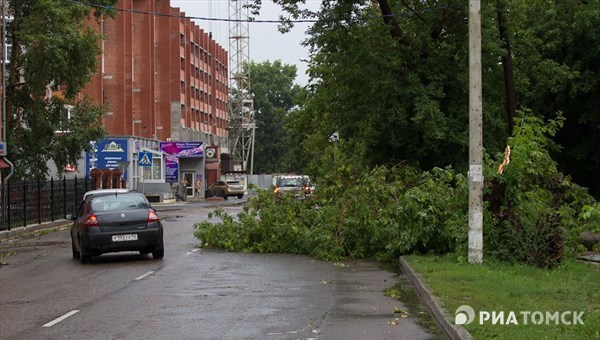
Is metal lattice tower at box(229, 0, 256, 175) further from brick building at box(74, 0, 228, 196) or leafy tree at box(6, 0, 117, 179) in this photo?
leafy tree at box(6, 0, 117, 179)

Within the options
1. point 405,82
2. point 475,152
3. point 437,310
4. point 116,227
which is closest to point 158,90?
point 405,82

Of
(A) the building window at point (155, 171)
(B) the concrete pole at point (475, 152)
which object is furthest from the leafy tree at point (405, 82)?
(A) the building window at point (155, 171)

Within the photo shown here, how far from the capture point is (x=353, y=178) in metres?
21.7

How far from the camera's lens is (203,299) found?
1255 cm

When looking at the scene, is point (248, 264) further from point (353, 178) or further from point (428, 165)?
point (428, 165)

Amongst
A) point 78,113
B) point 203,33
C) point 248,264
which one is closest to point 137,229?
point 248,264

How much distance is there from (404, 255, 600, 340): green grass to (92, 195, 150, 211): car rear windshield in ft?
21.7

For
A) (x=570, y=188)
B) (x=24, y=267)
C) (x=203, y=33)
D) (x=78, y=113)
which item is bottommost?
(x=24, y=267)

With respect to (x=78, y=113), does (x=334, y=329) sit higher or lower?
lower

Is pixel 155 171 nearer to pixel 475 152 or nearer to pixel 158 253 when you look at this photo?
pixel 158 253

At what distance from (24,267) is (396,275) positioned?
859 centimetres

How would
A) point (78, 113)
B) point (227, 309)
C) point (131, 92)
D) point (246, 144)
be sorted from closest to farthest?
point (227, 309) < point (78, 113) < point (131, 92) < point (246, 144)

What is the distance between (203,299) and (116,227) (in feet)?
20.9

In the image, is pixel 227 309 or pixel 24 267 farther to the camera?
pixel 24 267
